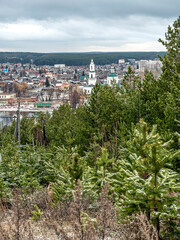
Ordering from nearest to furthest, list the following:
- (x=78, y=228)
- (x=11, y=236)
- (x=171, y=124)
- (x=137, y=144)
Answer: (x=78, y=228), (x=11, y=236), (x=137, y=144), (x=171, y=124)

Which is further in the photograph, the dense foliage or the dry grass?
the dense foliage

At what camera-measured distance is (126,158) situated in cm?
766

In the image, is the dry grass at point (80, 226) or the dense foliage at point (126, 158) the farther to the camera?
the dense foliage at point (126, 158)

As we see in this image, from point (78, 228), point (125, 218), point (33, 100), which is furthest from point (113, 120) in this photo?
point (33, 100)

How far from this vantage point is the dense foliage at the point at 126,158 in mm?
5414

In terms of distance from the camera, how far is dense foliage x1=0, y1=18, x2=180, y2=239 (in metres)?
5.41

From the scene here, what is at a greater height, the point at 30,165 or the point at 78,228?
the point at 78,228

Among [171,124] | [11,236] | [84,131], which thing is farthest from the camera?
[84,131]

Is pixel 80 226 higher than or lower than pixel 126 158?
lower

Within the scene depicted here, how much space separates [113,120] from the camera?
1678 cm

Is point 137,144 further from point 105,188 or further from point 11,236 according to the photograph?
point 11,236

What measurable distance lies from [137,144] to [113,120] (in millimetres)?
10276

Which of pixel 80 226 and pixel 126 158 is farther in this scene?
pixel 126 158

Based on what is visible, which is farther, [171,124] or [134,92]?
[134,92]
